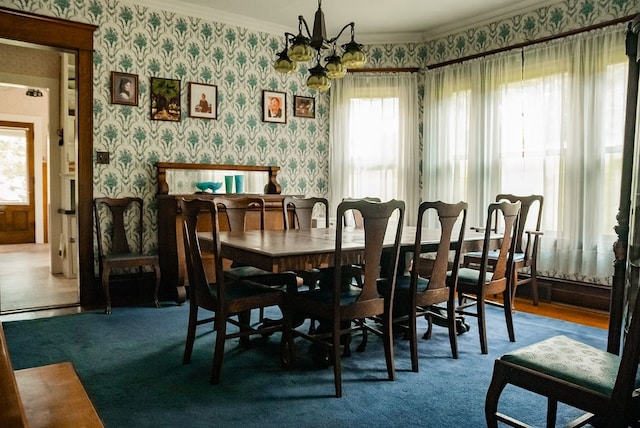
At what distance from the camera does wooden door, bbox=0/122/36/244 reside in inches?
357

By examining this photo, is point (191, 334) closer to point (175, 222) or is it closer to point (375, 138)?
point (175, 222)

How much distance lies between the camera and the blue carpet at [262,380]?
2.13 meters

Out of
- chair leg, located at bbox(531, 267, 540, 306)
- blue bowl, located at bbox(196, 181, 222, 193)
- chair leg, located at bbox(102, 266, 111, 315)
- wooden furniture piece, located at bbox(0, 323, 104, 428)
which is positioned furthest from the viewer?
blue bowl, located at bbox(196, 181, 222, 193)

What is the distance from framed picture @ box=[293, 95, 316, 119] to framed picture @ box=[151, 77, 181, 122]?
1.46 metres

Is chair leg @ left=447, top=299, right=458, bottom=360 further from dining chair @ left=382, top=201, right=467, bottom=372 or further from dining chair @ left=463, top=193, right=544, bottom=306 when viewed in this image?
dining chair @ left=463, top=193, right=544, bottom=306

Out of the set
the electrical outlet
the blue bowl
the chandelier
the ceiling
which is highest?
the ceiling

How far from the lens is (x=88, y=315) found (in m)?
3.88

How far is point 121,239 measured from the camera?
4500 mm

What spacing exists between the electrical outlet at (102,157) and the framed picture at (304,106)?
88.2 inches

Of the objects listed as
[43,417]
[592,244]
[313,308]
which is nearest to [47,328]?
[313,308]

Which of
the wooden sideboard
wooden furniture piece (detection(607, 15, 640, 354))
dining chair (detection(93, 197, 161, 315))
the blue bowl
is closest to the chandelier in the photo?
wooden furniture piece (detection(607, 15, 640, 354))

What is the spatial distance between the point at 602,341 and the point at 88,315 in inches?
153

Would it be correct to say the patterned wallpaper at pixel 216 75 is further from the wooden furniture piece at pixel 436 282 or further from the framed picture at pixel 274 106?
the wooden furniture piece at pixel 436 282

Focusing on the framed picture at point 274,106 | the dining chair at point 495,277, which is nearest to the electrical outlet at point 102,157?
the framed picture at point 274,106
